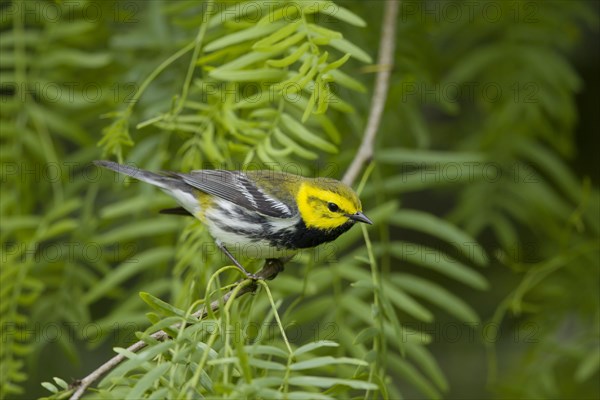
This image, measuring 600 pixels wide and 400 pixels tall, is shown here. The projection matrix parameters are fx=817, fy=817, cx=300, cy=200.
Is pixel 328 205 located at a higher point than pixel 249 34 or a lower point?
lower

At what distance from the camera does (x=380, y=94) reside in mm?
3059

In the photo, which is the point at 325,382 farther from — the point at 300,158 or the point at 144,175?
the point at 300,158

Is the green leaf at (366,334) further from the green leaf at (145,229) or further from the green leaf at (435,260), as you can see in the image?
the green leaf at (145,229)

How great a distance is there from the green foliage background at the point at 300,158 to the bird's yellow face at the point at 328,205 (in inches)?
4.5

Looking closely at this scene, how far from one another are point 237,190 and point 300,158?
16.3 inches

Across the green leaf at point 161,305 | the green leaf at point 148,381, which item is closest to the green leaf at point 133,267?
the green leaf at point 161,305

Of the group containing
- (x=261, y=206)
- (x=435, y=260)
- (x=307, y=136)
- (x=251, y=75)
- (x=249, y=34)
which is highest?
(x=249, y=34)

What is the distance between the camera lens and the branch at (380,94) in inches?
114

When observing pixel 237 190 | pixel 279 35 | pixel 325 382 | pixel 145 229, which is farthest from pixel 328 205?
pixel 325 382

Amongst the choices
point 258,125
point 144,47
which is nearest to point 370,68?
point 258,125

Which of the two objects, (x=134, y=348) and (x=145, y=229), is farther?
(x=145, y=229)

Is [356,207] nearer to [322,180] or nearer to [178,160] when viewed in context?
[322,180]

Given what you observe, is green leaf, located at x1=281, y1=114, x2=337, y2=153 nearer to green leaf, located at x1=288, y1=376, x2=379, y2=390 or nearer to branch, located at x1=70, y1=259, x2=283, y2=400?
branch, located at x1=70, y1=259, x2=283, y2=400

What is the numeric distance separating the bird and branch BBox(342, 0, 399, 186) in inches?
4.7
